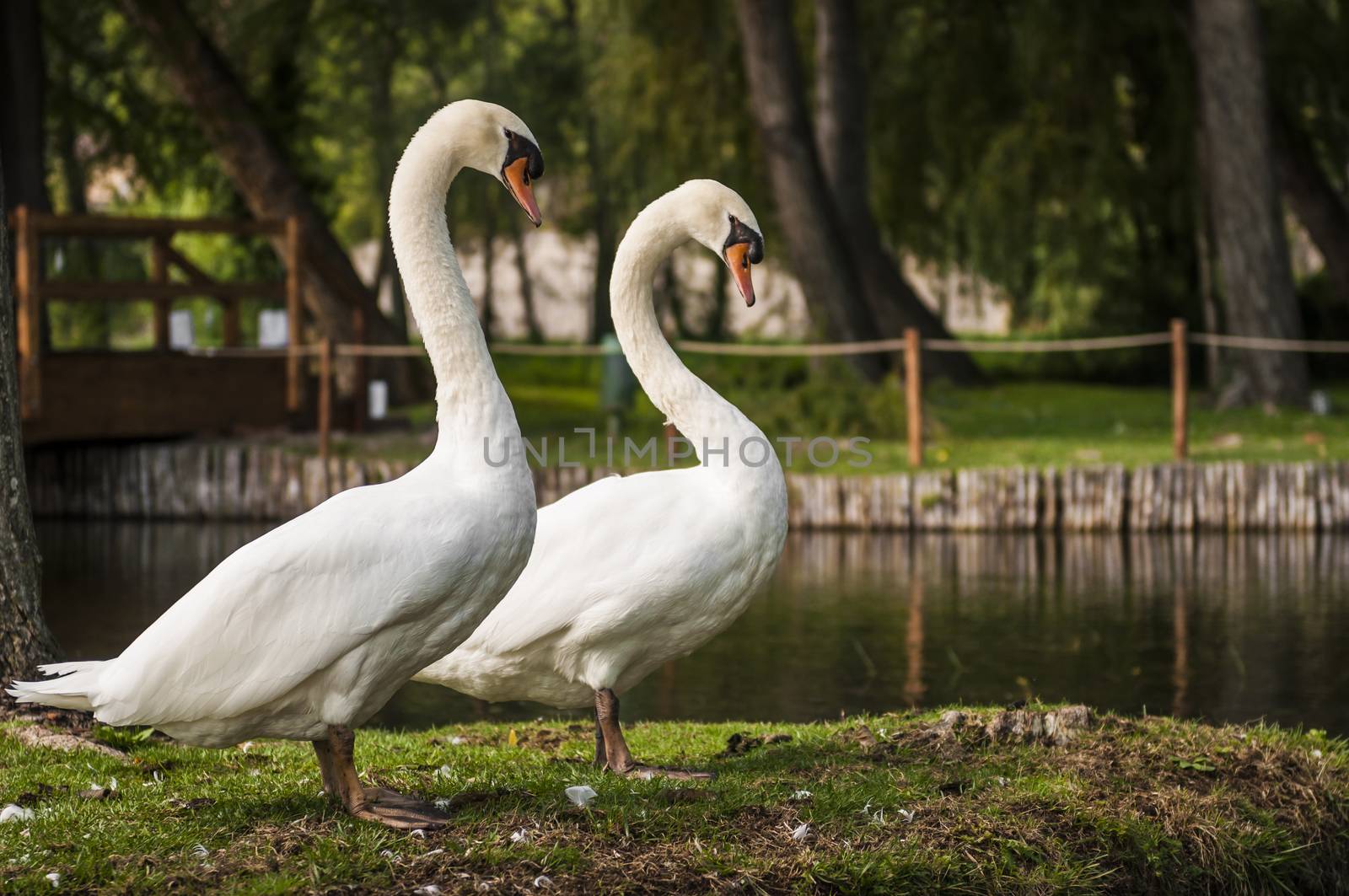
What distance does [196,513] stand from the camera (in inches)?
572

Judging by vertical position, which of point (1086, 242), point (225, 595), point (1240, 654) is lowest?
point (1240, 654)

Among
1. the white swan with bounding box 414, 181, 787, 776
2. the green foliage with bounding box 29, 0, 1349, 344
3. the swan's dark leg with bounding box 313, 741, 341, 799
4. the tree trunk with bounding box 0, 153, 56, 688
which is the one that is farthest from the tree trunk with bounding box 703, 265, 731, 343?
the swan's dark leg with bounding box 313, 741, 341, 799

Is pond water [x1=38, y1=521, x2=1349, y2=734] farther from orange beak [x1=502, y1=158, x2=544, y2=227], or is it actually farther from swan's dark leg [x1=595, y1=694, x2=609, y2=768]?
orange beak [x1=502, y1=158, x2=544, y2=227]

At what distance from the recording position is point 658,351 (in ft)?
18.4

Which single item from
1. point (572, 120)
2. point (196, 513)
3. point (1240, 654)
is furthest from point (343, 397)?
point (572, 120)

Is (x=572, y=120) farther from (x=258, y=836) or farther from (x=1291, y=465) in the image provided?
(x=258, y=836)

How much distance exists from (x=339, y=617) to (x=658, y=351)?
6.23ft

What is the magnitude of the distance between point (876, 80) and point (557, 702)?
1831 cm

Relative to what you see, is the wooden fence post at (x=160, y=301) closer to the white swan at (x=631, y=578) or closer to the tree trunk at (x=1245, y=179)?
the white swan at (x=631, y=578)

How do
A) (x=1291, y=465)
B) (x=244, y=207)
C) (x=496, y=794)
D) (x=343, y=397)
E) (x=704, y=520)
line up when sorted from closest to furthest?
1. (x=496, y=794)
2. (x=704, y=520)
3. (x=1291, y=465)
4. (x=343, y=397)
5. (x=244, y=207)

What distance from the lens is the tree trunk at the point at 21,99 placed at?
16.6 m

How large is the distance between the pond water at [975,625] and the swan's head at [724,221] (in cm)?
250

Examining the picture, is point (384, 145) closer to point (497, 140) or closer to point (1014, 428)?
point (1014, 428)

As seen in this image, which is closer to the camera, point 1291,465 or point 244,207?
point 1291,465
